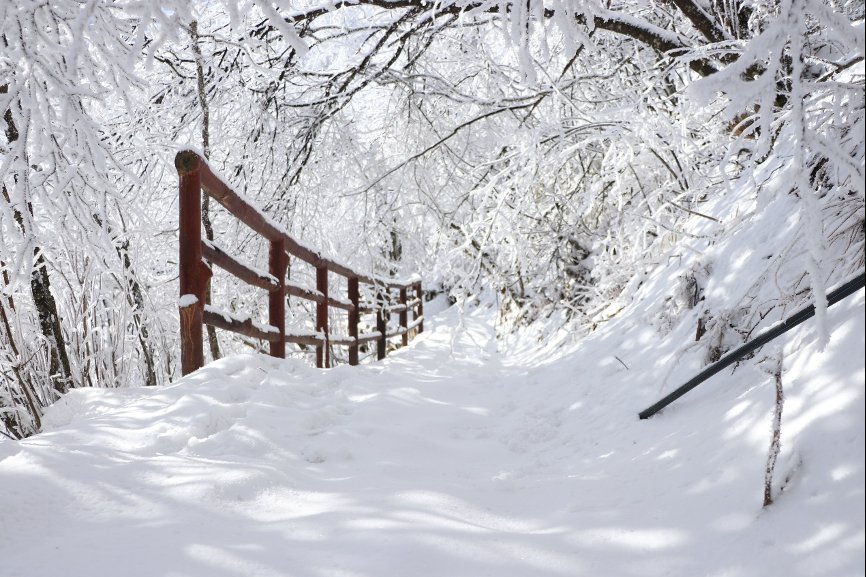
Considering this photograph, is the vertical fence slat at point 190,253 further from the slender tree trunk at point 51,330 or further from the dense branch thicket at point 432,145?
the slender tree trunk at point 51,330

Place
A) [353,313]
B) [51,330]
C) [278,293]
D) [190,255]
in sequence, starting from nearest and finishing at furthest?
[190,255], [51,330], [278,293], [353,313]

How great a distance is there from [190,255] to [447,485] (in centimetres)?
168

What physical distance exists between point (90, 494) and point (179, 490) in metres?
0.22

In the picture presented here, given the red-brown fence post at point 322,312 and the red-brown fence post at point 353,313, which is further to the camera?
the red-brown fence post at point 353,313

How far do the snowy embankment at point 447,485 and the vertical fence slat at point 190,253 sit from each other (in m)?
0.18

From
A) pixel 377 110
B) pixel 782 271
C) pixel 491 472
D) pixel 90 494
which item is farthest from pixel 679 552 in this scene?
pixel 377 110

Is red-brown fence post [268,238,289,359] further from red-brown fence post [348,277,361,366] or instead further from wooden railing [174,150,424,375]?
red-brown fence post [348,277,361,366]

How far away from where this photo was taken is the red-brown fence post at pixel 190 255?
287 centimetres

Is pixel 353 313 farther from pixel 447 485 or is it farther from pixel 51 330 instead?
pixel 447 485

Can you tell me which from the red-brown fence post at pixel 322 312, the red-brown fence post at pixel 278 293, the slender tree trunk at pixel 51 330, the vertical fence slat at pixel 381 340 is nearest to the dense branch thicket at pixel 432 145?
the slender tree trunk at pixel 51 330

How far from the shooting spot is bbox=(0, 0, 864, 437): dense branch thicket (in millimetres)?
1766

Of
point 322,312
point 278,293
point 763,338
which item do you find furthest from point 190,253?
point 763,338

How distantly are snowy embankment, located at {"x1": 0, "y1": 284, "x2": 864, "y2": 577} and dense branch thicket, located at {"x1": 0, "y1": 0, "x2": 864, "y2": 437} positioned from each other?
411 mm

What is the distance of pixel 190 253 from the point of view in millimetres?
2908
